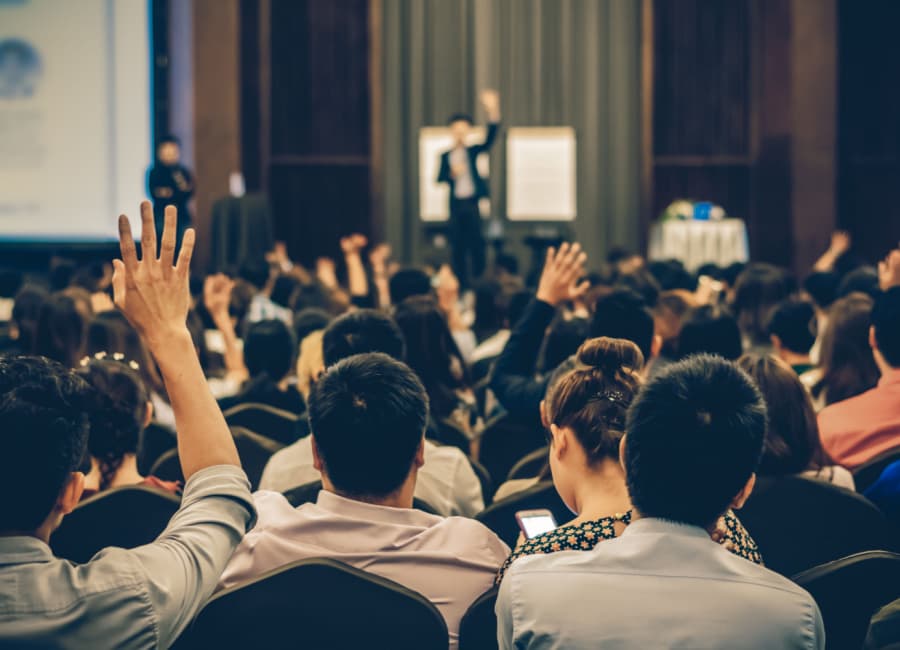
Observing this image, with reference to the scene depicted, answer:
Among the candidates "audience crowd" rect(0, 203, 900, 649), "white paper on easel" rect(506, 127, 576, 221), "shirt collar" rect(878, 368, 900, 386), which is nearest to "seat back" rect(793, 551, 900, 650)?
"audience crowd" rect(0, 203, 900, 649)

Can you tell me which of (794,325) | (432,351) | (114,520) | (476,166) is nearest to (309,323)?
(432,351)

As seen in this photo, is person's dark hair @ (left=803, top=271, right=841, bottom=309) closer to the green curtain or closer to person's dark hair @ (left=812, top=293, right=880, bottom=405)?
person's dark hair @ (left=812, top=293, right=880, bottom=405)

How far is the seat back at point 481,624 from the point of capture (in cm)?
181

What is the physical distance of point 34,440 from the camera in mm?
1460

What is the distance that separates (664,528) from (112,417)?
5.14ft

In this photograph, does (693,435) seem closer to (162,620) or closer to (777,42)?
(162,620)

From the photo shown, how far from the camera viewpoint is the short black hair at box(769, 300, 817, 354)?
404 centimetres

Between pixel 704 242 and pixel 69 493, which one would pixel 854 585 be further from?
pixel 704 242

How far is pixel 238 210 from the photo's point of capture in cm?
1020

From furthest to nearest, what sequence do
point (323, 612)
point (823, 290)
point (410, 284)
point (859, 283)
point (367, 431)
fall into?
1. point (823, 290)
2. point (859, 283)
3. point (410, 284)
4. point (367, 431)
5. point (323, 612)

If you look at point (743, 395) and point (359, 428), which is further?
point (359, 428)

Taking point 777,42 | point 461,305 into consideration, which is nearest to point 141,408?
point 461,305

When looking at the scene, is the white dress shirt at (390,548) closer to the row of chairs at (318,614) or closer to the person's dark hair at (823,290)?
the row of chairs at (318,614)

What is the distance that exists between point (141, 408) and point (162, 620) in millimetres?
1468
